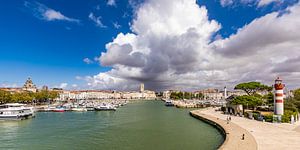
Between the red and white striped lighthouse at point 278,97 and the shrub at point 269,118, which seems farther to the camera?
the red and white striped lighthouse at point 278,97

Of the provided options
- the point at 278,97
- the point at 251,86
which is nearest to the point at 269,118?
the point at 278,97

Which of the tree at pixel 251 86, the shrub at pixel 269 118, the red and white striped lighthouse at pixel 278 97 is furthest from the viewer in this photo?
the tree at pixel 251 86

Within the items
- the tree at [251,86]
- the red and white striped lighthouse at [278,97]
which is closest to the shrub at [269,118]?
the red and white striped lighthouse at [278,97]

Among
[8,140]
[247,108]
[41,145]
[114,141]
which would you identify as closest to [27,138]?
[8,140]

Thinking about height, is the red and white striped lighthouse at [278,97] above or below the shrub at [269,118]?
above

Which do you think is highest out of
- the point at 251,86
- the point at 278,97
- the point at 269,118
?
the point at 251,86

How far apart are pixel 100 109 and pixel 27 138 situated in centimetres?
5359

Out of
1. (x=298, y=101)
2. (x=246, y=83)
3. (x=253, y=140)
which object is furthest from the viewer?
(x=246, y=83)

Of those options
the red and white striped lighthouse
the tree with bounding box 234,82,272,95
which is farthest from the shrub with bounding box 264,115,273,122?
the tree with bounding box 234,82,272,95

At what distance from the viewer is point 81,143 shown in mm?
29094

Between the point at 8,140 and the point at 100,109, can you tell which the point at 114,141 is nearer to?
the point at 8,140

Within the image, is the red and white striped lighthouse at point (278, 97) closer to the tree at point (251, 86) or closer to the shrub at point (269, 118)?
the shrub at point (269, 118)

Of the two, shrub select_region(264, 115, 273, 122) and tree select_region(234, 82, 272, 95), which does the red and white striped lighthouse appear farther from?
tree select_region(234, 82, 272, 95)

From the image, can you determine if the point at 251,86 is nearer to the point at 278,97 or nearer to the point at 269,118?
the point at 278,97
